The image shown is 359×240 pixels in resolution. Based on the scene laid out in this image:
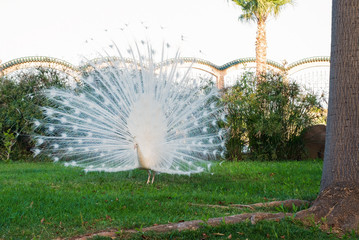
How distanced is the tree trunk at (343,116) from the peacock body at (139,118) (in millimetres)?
2578

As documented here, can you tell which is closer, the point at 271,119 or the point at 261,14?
the point at 271,119

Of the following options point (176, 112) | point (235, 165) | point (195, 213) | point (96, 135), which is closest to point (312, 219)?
point (195, 213)

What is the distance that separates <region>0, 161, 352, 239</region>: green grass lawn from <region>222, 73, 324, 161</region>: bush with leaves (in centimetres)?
206

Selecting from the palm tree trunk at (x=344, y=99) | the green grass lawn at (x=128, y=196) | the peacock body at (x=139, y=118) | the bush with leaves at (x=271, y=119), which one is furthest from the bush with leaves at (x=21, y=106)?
the palm tree trunk at (x=344, y=99)

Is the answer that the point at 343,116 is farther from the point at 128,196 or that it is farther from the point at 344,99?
the point at 128,196

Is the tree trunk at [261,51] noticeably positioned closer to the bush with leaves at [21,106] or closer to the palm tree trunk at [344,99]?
the bush with leaves at [21,106]

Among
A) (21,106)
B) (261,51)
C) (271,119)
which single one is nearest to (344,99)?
(271,119)

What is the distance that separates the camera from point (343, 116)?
16.1 feet

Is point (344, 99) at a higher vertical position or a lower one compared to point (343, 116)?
higher

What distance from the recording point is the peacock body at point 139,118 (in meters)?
6.86

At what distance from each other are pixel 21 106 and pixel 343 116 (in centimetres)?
1017

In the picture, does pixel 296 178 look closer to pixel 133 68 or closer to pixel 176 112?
pixel 176 112

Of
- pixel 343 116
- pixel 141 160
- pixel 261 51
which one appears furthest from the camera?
pixel 261 51

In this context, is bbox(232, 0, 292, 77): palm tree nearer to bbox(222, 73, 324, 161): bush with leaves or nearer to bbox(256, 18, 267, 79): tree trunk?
bbox(256, 18, 267, 79): tree trunk
